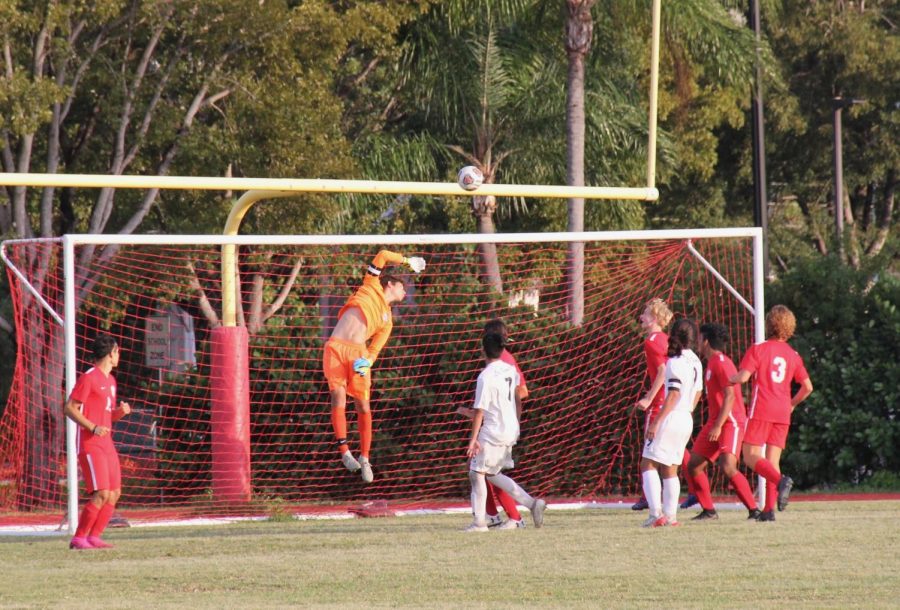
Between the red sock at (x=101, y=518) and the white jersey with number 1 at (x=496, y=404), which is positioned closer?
the red sock at (x=101, y=518)

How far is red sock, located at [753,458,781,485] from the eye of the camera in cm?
1162

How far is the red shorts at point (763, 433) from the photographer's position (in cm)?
1181

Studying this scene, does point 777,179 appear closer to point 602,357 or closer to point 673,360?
point 602,357

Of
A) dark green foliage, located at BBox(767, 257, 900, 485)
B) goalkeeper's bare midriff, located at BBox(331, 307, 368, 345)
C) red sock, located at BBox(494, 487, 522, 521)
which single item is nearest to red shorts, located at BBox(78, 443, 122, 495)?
goalkeeper's bare midriff, located at BBox(331, 307, 368, 345)

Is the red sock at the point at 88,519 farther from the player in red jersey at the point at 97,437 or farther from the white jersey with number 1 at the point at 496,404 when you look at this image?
the white jersey with number 1 at the point at 496,404

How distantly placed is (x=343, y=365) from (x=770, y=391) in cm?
362

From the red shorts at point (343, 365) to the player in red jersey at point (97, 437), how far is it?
2159mm

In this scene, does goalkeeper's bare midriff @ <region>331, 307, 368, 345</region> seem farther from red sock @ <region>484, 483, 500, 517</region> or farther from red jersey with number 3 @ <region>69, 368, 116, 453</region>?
red jersey with number 3 @ <region>69, 368, 116, 453</region>

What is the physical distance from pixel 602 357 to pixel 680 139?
1694cm

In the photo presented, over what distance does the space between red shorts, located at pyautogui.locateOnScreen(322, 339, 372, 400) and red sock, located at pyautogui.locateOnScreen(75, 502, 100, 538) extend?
250cm

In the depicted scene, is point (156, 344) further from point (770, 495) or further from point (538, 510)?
point (770, 495)

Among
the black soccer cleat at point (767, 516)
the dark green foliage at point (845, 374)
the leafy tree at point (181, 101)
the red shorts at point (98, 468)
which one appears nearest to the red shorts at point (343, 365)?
the red shorts at point (98, 468)

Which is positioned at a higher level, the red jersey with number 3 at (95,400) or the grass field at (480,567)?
the red jersey with number 3 at (95,400)

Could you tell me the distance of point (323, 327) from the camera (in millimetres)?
16641
